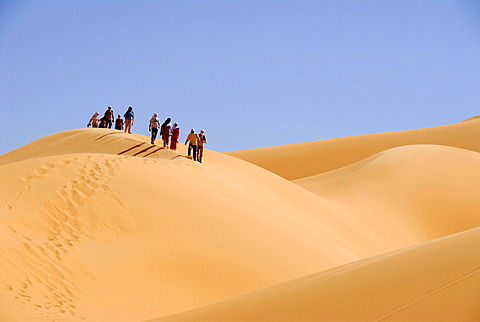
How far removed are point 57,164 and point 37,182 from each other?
1.37 m

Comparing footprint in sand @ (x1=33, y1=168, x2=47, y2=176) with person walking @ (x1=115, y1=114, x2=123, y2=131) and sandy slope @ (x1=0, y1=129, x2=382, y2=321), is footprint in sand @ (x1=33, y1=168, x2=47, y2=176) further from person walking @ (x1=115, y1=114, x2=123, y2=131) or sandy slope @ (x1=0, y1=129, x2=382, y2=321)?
person walking @ (x1=115, y1=114, x2=123, y2=131)

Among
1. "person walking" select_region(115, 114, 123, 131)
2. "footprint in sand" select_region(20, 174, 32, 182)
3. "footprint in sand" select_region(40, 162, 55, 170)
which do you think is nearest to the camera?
"footprint in sand" select_region(20, 174, 32, 182)

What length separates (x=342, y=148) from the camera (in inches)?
2217

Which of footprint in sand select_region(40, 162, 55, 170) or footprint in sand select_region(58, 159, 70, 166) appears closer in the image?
footprint in sand select_region(40, 162, 55, 170)

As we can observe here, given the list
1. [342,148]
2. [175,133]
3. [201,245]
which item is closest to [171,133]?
[175,133]

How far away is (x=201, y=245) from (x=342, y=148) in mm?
45073

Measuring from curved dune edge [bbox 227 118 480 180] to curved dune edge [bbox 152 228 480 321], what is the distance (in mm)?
42630

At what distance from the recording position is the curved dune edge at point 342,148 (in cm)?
5178

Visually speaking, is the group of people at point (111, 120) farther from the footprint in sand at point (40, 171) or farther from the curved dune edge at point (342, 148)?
the curved dune edge at point (342, 148)

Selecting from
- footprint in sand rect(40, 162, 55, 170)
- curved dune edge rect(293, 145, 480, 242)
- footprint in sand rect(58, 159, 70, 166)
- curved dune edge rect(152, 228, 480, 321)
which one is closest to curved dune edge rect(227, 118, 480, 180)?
curved dune edge rect(293, 145, 480, 242)

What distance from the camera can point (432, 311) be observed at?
17.3 ft

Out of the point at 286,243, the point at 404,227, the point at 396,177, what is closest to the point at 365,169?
the point at 396,177

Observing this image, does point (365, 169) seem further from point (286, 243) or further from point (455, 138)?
point (455, 138)

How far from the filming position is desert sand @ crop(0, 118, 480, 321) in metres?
6.37
